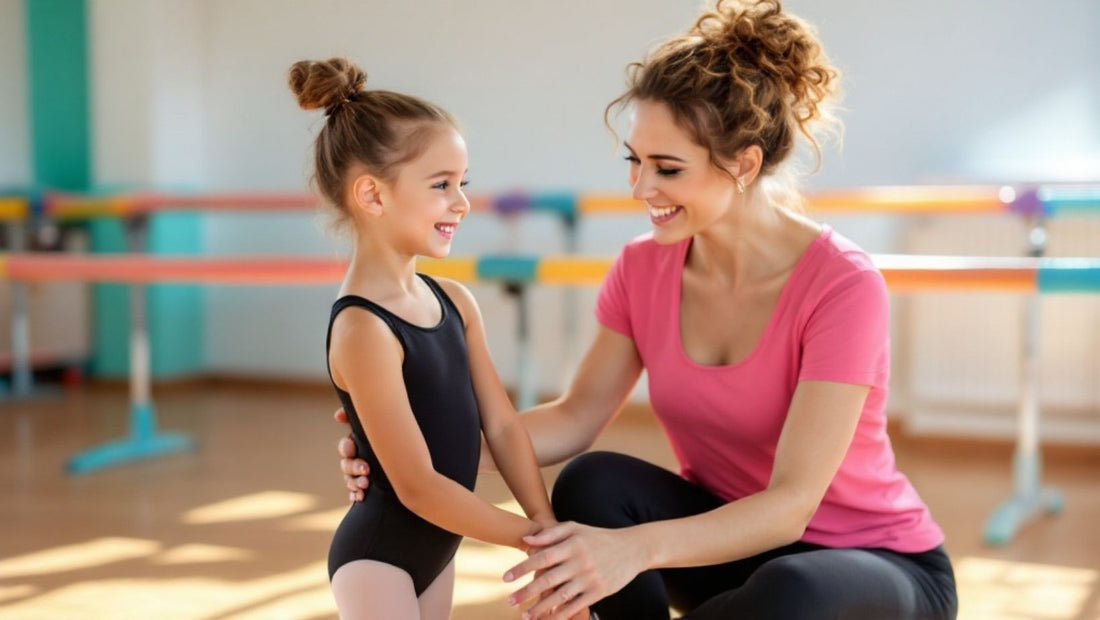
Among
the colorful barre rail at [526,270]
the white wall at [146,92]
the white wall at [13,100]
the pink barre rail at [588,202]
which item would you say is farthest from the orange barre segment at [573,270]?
the white wall at [13,100]

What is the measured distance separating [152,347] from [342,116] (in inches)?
152

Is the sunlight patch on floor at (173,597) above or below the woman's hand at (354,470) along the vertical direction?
below

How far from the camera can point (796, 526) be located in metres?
1.51

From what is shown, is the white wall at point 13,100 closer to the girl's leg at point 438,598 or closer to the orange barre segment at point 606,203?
the orange barre segment at point 606,203

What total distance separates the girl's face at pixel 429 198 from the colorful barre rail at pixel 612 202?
1.05 m

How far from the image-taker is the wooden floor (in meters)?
2.35

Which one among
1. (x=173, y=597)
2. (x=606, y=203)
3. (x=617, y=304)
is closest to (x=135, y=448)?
(x=173, y=597)

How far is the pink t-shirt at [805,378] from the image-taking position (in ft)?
5.19

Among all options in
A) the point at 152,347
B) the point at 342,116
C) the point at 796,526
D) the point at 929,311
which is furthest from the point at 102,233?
the point at 796,526

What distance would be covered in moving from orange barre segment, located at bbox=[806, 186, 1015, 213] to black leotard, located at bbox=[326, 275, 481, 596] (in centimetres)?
171

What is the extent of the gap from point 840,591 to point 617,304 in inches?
22.6

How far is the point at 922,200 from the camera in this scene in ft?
10.6

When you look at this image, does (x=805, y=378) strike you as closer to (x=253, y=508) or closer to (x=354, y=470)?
(x=354, y=470)

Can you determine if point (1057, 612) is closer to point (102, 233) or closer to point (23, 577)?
point (23, 577)
